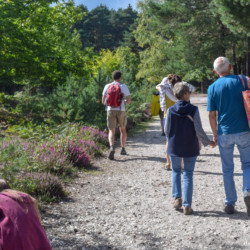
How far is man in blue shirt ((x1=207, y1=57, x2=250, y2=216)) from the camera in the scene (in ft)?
15.6

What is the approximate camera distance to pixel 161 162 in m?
8.44

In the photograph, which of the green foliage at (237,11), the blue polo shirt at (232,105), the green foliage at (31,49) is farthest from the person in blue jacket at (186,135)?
the green foliage at (237,11)

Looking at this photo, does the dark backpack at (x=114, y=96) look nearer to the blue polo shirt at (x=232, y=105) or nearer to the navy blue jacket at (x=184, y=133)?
the navy blue jacket at (x=184, y=133)

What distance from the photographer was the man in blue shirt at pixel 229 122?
475cm

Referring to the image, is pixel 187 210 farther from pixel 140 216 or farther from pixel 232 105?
pixel 232 105

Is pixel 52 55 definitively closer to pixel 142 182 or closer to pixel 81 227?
pixel 142 182

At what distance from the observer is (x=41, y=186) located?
5.52 metres

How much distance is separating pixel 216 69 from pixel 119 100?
12.6 ft

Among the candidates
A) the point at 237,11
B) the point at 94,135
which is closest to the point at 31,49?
the point at 94,135

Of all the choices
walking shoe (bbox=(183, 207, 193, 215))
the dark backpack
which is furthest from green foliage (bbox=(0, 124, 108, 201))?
walking shoe (bbox=(183, 207, 193, 215))

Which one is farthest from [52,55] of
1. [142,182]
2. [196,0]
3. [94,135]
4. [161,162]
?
[196,0]

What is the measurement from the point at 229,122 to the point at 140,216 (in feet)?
5.72

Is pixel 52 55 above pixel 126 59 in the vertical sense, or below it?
below

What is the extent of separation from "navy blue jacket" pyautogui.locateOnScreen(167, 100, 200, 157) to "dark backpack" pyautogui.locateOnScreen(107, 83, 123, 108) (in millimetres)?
3549
